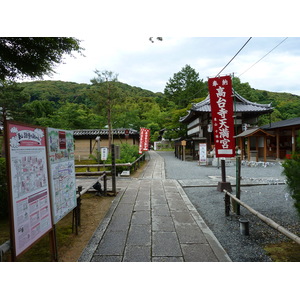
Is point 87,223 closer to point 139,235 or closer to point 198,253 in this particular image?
point 139,235

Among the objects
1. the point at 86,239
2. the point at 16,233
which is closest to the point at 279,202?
the point at 86,239

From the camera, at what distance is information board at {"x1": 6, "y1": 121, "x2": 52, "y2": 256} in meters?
1.77

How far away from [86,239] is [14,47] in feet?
12.1

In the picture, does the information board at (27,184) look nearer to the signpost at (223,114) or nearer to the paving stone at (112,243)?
the paving stone at (112,243)

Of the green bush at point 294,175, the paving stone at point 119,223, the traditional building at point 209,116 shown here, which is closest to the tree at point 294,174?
the green bush at point 294,175

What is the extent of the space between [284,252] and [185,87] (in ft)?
113

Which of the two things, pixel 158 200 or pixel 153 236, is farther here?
pixel 158 200

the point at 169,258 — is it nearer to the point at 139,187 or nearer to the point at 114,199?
the point at 114,199

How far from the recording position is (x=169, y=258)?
2646 millimetres

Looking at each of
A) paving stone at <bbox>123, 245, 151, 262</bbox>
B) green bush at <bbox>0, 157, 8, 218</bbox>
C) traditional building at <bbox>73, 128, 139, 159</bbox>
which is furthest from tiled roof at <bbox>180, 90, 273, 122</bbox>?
paving stone at <bbox>123, 245, 151, 262</bbox>

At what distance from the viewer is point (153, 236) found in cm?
332

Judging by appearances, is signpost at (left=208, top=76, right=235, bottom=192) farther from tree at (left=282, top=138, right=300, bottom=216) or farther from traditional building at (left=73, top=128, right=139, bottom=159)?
traditional building at (left=73, top=128, right=139, bottom=159)

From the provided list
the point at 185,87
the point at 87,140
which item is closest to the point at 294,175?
the point at 87,140

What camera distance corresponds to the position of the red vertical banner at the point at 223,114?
5.62 m
